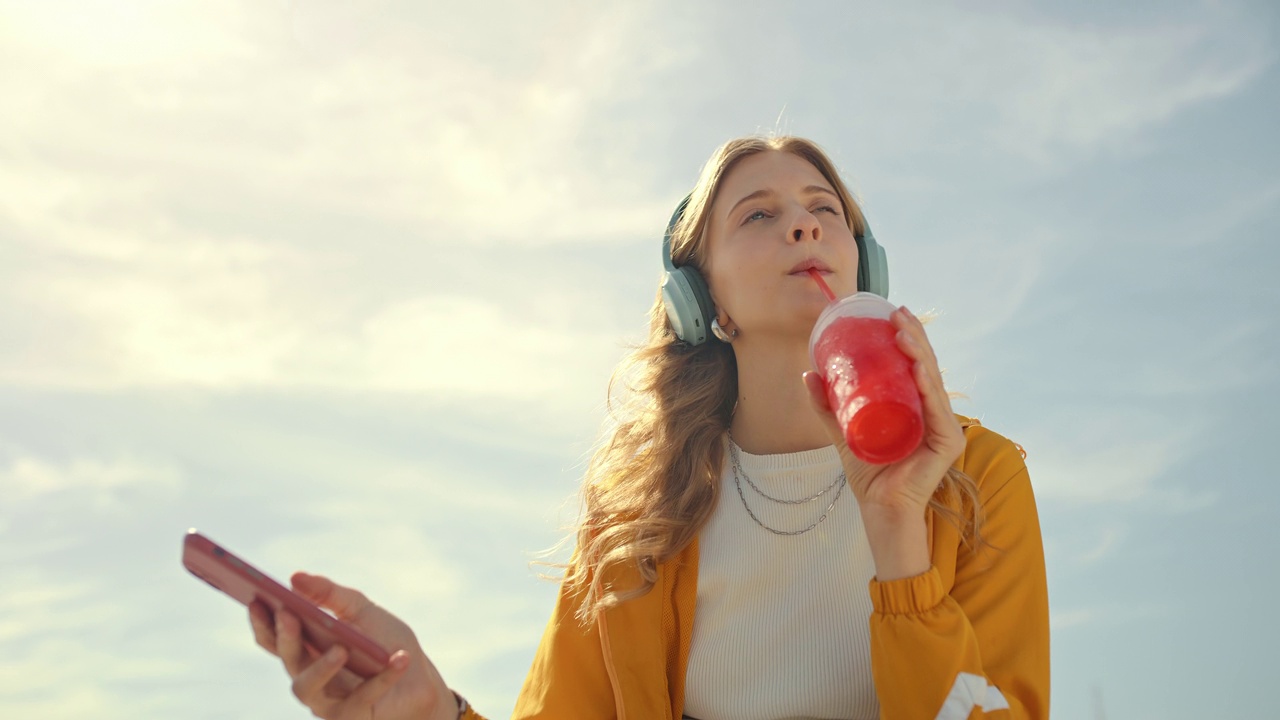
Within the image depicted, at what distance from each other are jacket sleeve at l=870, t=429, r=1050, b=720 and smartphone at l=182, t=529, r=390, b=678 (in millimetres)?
1553

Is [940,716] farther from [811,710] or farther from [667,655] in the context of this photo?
[667,655]

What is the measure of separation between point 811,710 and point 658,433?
5.16 ft

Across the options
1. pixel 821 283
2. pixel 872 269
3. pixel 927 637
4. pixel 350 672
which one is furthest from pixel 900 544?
pixel 872 269

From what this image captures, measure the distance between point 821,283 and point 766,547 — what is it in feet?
3.48

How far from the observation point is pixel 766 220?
16.0ft

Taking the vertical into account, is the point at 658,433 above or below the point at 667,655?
above

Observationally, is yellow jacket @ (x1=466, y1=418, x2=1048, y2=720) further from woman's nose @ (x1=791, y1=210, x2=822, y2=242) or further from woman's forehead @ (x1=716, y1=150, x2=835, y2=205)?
woman's forehead @ (x1=716, y1=150, x2=835, y2=205)

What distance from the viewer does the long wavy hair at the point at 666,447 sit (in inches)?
182

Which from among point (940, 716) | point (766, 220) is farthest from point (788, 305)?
point (940, 716)

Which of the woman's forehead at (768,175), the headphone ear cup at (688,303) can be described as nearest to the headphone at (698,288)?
the headphone ear cup at (688,303)

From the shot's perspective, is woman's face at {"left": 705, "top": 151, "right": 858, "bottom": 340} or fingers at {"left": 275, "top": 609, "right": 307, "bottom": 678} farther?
woman's face at {"left": 705, "top": 151, "right": 858, "bottom": 340}

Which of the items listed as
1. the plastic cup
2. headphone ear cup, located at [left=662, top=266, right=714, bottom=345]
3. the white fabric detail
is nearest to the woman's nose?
headphone ear cup, located at [left=662, top=266, right=714, bottom=345]

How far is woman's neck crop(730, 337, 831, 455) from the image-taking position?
4.75m

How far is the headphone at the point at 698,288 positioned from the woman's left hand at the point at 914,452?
1533mm
